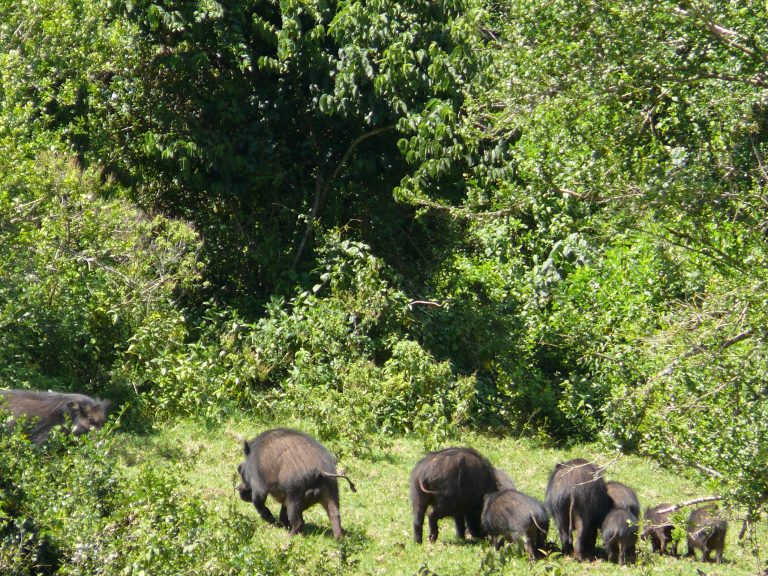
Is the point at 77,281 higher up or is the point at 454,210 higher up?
the point at 454,210

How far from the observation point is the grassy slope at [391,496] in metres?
9.57

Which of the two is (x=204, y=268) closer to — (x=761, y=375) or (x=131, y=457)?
(x=131, y=457)

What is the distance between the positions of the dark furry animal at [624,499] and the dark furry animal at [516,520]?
2.65 feet

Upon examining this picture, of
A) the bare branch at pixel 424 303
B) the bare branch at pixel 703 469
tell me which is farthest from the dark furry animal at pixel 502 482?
the bare branch at pixel 424 303

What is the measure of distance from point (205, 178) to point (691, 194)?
35.3 ft

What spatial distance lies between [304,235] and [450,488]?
8.15 metres

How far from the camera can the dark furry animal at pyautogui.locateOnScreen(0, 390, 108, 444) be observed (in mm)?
12016

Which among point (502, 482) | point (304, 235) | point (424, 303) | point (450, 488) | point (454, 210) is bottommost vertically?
point (502, 482)

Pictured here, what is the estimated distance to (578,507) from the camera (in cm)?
1011

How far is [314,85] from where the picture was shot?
17172 millimetres

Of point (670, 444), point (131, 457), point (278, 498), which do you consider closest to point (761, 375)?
point (670, 444)

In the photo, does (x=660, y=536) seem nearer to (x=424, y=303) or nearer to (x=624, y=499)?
(x=624, y=499)

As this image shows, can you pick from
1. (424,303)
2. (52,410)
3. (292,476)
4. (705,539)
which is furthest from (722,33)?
(424,303)

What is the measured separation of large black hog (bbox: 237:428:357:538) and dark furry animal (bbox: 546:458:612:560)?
2.07 meters
